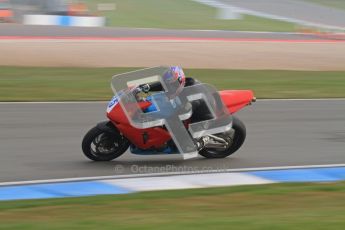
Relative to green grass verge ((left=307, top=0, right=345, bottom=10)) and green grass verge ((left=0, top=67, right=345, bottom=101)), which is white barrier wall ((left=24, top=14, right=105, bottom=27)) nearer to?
green grass verge ((left=0, top=67, right=345, bottom=101))

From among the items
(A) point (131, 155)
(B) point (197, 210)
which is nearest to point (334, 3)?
(A) point (131, 155)

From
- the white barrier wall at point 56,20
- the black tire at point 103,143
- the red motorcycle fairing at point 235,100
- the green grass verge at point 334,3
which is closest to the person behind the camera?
the black tire at point 103,143

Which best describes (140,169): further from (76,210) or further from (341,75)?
(341,75)

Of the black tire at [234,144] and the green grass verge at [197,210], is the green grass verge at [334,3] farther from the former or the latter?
the green grass verge at [197,210]

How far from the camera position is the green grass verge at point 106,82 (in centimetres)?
1507

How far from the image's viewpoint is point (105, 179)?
27.8ft

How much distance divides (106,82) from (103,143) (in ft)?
26.4

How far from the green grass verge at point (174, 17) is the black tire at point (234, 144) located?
2271 centimetres

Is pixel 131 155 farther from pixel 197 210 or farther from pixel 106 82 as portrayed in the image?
pixel 106 82

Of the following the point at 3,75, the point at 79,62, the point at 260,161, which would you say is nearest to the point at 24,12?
Result: the point at 79,62

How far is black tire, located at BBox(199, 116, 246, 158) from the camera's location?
9.45m
